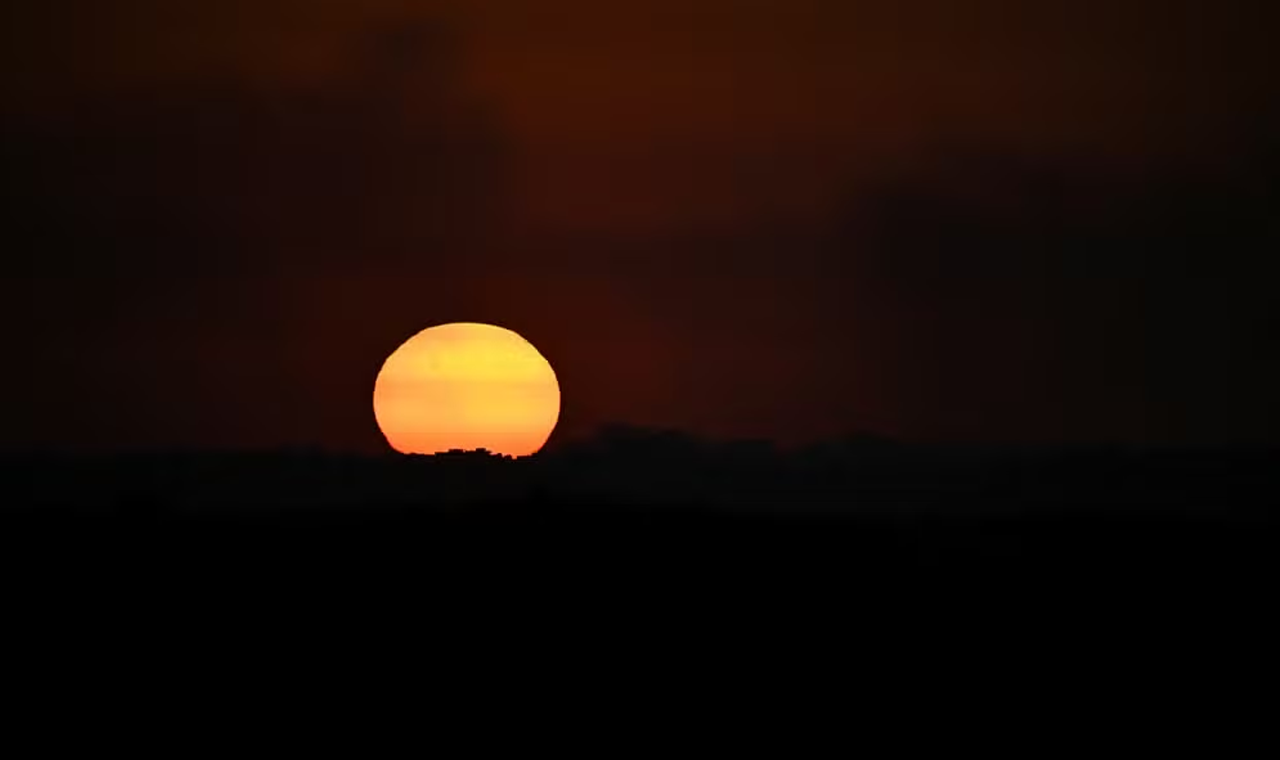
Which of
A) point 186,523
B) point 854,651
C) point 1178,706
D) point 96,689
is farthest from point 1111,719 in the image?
point 186,523

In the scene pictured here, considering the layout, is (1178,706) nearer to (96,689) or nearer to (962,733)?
(962,733)

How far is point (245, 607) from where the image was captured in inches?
2180

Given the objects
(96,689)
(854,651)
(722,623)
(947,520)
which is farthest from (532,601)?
(947,520)

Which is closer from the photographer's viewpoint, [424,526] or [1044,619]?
[1044,619]

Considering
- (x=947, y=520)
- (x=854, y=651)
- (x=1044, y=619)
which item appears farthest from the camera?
(x=947, y=520)

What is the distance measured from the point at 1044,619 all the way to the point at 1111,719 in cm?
835

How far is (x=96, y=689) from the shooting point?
161 feet

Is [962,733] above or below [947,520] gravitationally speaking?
below

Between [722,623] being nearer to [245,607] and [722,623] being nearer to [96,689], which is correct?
[245,607]

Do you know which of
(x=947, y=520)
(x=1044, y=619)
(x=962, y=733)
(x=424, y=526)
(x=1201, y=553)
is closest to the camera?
(x=962, y=733)

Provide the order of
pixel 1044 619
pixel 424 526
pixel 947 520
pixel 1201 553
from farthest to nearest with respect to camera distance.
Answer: pixel 947 520 < pixel 1201 553 < pixel 424 526 < pixel 1044 619

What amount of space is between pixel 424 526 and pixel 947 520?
2108cm

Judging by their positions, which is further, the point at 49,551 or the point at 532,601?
the point at 49,551

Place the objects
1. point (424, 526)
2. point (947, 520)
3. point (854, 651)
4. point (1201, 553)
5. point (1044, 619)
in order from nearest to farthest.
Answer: point (854, 651) < point (1044, 619) < point (424, 526) < point (1201, 553) < point (947, 520)
